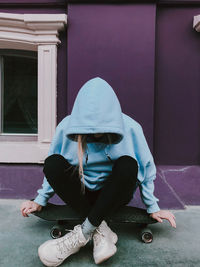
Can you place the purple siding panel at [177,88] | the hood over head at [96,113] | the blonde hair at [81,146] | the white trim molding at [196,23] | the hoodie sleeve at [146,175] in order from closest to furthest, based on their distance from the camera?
the hood over head at [96,113], the blonde hair at [81,146], the hoodie sleeve at [146,175], the white trim molding at [196,23], the purple siding panel at [177,88]

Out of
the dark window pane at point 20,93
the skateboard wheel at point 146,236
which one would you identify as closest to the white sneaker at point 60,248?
the skateboard wheel at point 146,236

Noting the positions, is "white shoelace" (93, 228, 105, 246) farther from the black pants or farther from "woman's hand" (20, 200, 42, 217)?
"woman's hand" (20, 200, 42, 217)

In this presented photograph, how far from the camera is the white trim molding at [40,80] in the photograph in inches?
121

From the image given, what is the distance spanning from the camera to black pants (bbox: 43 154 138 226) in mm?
1367

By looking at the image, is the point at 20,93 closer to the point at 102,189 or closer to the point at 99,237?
the point at 102,189

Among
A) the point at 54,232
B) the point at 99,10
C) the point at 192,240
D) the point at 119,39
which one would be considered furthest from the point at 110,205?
the point at 99,10

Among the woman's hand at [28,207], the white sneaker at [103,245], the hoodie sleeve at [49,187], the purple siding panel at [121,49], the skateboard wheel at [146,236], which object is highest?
the purple siding panel at [121,49]

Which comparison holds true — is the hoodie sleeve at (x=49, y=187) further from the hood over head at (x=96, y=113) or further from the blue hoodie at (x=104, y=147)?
the hood over head at (x=96, y=113)

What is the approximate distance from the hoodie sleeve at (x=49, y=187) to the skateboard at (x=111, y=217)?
9cm

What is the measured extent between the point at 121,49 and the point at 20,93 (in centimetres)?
133

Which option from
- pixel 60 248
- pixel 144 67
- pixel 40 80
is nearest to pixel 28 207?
pixel 60 248

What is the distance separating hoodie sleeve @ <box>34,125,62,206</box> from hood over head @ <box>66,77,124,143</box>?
0.85 ft

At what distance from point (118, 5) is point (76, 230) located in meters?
2.48

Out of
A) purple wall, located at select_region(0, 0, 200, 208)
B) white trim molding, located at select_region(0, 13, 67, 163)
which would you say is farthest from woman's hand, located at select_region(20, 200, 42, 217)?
white trim molding, located at select_region(0, 13, 67, 163)
